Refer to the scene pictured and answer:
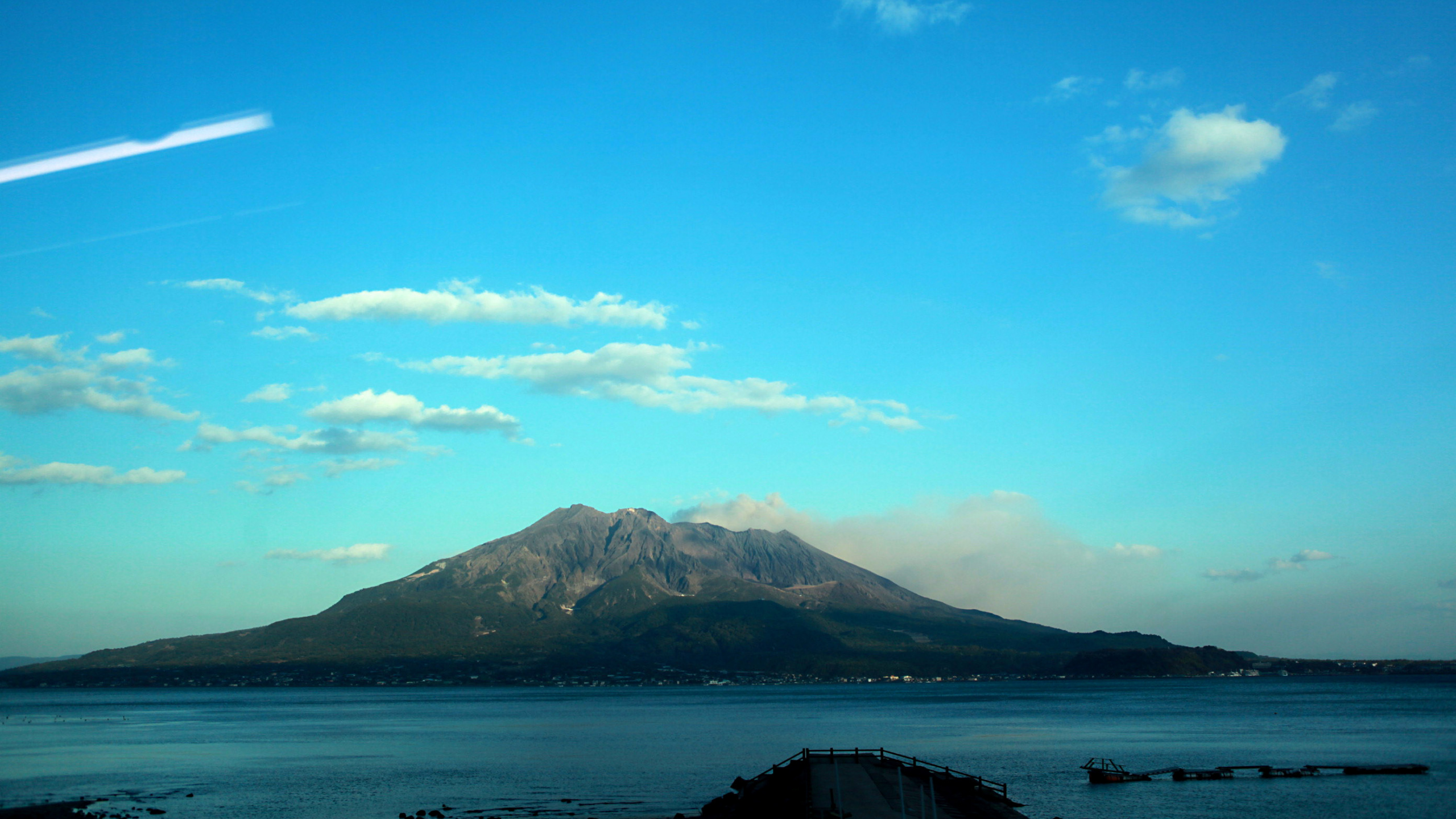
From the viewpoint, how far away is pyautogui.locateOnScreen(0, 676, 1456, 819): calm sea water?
195 feet

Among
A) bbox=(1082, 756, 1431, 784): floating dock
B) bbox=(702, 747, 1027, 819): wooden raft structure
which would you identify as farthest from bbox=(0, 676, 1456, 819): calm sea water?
bbox=(702, 747, 1027, 819): wooden raft structure

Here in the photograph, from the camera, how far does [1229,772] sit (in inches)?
2771

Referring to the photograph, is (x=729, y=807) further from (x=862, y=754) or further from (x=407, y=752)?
(x=407, y=752)

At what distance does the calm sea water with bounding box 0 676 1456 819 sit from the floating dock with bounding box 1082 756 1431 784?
5.38 ft

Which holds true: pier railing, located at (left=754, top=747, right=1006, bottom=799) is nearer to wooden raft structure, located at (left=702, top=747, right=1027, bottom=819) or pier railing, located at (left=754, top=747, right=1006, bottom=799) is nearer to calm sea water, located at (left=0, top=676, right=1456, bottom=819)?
wooden raft structure, located at (left=702, top=747, right=1027, bottom=819)

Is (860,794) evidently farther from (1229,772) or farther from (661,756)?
(661,756)

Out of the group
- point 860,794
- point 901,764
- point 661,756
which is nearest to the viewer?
point 860,794

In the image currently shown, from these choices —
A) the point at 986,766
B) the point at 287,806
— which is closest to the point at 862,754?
the point at 986,766

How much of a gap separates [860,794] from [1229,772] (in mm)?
35637

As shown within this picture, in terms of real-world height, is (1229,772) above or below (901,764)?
below

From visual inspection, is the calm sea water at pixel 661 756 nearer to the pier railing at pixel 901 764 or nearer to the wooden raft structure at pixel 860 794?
the pier railing at pixel 901 764

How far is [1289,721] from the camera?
431 feet

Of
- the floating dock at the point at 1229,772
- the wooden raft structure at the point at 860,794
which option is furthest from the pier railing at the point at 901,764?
the floating dock at the point at 1229,772

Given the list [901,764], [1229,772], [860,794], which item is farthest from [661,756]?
[1229,772]
